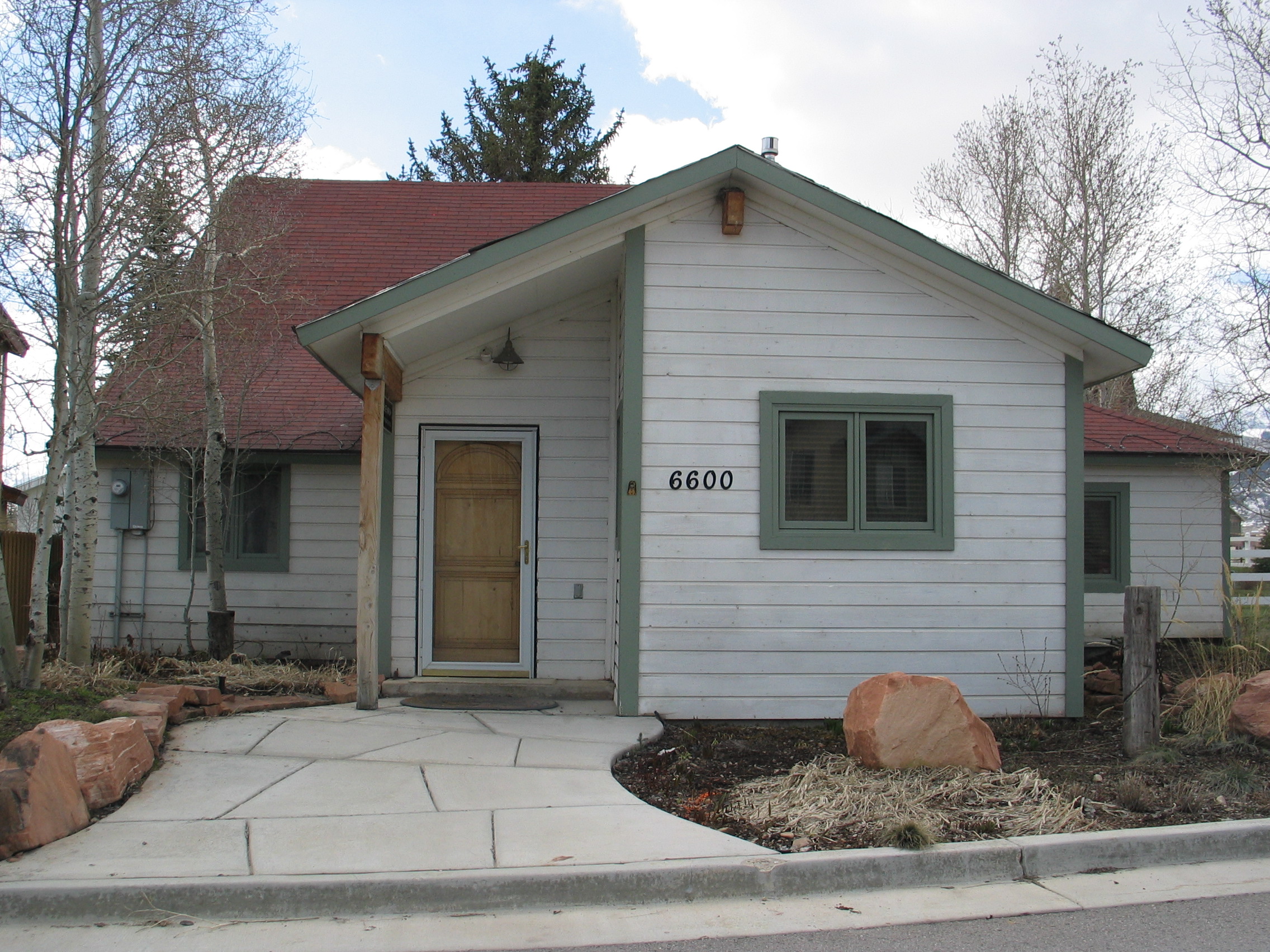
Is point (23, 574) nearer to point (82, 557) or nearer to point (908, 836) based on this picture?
point (82, 557)

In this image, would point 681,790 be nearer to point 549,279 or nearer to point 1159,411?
point 549,279

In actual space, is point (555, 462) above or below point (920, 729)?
above

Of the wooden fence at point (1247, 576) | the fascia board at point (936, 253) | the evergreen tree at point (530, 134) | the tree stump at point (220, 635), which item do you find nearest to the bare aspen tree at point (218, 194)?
the tree stump at point (220, 635)

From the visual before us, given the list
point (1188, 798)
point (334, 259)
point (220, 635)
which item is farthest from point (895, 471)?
point (334, 259)

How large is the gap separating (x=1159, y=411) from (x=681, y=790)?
64.8ft

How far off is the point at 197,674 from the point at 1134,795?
23.8 feet

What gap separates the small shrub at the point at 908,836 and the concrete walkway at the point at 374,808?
0.60 meters

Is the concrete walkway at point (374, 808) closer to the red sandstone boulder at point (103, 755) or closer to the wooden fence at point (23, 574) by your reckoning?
the red sandstone boulder at point (103, 755)

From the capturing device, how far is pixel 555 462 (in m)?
8.42

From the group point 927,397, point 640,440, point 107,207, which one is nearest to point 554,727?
point 640,440

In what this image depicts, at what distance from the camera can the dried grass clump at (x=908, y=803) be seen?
4664 millimetres

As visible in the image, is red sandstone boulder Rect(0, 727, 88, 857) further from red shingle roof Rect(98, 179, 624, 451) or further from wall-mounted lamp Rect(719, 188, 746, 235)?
wall-mounted lamp Rect(719, 188, 746, 235)

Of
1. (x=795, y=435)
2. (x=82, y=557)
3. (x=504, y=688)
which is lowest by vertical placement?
(x=504, y=688)

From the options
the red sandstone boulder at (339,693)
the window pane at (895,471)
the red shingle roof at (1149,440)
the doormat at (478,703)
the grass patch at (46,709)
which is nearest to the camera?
the grass patch at (46,709)
